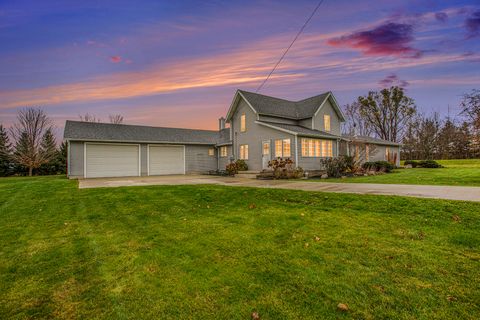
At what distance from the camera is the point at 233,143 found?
22.5m

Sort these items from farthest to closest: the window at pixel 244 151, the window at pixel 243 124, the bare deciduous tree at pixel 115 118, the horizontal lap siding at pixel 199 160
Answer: the bare deciduous tree at pixel 115 118 → the horizontal lap siding at pixel 199 160 → the window at pixel 243 124 → the window at pixel 244 151

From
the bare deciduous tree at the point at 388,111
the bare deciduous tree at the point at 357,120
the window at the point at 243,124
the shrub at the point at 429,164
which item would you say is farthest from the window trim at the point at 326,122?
the bare deciduous tree at the point at 388,111

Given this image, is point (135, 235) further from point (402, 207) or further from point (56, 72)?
point (56, 72)

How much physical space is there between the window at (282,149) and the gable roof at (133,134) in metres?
8.17

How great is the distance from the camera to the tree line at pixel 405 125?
3953cm

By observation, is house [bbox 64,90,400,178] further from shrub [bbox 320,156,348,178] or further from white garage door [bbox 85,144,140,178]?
shrub [bbox 320,156,348,178]

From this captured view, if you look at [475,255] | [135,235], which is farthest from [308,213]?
[135,235]

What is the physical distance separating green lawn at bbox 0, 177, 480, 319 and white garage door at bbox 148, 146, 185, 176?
1558 cm

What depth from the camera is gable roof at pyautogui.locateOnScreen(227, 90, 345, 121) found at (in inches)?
800

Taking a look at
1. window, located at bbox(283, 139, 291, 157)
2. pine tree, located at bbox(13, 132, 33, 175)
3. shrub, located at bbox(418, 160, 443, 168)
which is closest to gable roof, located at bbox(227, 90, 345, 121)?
window, located at bbox(283, 139, 291, 157)

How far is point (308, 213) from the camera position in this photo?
18.7 feet

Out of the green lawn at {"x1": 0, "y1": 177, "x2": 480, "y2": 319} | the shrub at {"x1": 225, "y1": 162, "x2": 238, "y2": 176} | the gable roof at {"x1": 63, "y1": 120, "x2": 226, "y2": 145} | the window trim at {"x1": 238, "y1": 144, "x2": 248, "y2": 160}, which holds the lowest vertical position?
the green lawn at {"x1": 0, "y1": 177, "x2": 480, "y2": 319}

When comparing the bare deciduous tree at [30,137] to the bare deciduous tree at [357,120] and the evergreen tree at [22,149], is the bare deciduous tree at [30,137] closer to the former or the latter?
the evergreen tree at [22,149]

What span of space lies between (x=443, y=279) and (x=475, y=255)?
108cm
